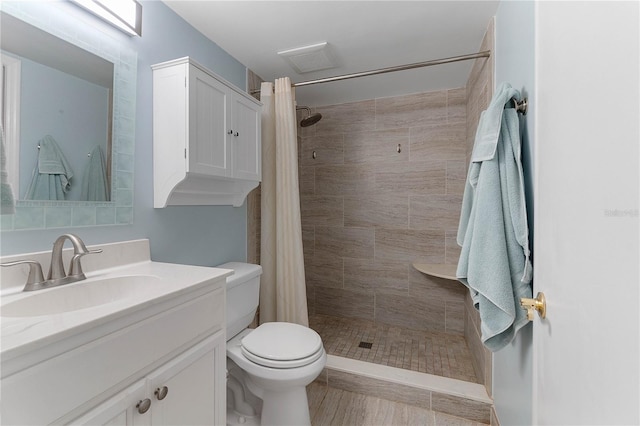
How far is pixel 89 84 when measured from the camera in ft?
3.75

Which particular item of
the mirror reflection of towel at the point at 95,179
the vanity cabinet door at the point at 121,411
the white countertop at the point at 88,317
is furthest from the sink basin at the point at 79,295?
the mirror reflection of towel at the point at 95,179

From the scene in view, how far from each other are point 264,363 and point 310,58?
6.16 ft

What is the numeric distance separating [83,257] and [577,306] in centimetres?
149

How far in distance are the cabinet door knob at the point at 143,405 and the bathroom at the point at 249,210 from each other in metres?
0.65

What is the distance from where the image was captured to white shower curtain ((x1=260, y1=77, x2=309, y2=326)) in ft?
6.29

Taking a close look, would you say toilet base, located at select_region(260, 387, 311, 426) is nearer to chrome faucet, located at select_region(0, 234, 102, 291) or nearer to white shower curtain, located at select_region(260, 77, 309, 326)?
white shower curtain, located at select_region(260, 77, 309, 326)

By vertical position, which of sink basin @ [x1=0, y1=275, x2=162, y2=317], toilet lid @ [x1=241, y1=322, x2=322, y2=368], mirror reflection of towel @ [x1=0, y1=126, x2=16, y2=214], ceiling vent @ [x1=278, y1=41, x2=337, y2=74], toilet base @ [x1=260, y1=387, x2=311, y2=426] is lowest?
toilet base @ [x1=260, y1=387, x2=311, y2=426]

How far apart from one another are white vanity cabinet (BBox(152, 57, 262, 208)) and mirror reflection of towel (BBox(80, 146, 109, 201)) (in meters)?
0.22

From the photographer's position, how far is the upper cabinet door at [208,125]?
1335 mm

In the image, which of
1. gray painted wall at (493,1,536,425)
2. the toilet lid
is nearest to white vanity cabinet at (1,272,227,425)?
the toilet lid

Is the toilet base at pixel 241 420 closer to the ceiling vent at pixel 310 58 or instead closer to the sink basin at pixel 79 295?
the sink basin at pixel 79 295

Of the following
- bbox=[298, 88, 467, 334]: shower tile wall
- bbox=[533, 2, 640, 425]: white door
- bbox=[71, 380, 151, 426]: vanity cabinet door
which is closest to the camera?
bbox=[533, 2, 640, 425]: white door

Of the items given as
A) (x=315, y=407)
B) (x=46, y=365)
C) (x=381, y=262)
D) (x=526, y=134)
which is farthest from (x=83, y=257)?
(x=381, y=262)

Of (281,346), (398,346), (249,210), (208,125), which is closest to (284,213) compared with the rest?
(249,210)
